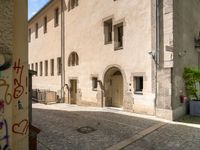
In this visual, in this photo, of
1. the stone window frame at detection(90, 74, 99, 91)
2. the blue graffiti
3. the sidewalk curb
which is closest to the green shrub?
the sidewalk curb

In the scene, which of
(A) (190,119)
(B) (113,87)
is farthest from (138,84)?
(A) (190,119)

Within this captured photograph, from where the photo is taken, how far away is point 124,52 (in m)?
11.7

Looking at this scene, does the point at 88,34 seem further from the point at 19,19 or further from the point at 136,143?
the point at 19,19

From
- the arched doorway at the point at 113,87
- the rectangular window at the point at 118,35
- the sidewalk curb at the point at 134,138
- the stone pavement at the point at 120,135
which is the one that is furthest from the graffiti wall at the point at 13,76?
the arched doorway at the point at 113,87

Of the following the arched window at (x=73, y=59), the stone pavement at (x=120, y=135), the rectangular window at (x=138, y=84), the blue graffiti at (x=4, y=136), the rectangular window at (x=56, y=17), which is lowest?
the stone pavement at (x=120, y=135)

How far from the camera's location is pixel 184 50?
425 inches

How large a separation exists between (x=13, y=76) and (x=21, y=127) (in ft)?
3.06

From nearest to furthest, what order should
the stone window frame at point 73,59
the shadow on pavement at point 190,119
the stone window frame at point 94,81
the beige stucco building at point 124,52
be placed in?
the shadow on pavement at point 190,119
the beige stucco building at point 124,52
the stone window frame at point 94,81
the stone window frame at point 73,59

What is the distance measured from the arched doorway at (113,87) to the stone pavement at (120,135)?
3404 mm

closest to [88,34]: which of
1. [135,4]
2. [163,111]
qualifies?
[135,4]

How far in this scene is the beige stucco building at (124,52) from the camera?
387 inches

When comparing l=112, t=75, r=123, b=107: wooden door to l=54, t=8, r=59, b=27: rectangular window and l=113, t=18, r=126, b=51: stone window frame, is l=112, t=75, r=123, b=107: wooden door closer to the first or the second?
l=113, t=18, r=126, b=51: stone window frame

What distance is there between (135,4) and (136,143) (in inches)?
310

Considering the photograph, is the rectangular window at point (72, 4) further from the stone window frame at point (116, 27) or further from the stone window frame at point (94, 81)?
the stone window frame at point (94, 81)
